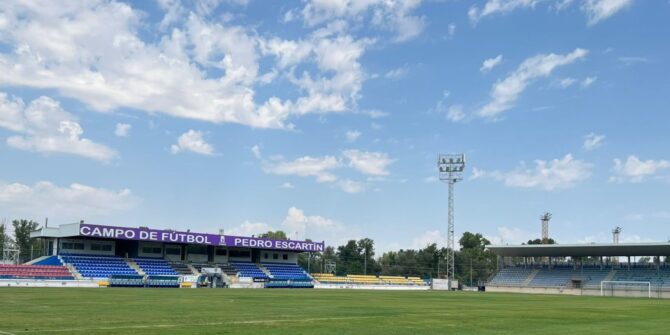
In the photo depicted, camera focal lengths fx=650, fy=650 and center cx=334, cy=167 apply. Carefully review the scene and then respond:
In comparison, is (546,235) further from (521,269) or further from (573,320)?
(573,320)

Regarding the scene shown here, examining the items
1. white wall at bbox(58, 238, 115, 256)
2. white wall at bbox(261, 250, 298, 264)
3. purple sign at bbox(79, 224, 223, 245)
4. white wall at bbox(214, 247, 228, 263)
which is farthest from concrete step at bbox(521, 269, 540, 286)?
white wall at bbox(58, 238, 115, 256)

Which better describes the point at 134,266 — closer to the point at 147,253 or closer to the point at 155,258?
the point at 147,253

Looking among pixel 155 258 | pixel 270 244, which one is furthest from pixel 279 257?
pixel 155 258

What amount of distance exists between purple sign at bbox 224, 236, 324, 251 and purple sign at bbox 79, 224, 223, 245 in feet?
6.92

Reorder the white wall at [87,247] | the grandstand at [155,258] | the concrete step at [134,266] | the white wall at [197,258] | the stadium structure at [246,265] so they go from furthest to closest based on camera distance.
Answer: the white wall at [197,258]
the white wall at [87,247]
the concrete step at [134,266]
the stadium structure at [246,265]
the grandstand at [155,258]

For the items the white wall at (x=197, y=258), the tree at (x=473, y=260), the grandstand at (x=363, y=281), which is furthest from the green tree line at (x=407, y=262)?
the white wall at (x=197, y=258)

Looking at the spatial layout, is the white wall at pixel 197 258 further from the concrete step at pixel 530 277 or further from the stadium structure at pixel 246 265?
the concrete step at pixel 530 277

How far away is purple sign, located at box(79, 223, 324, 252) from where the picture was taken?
8125cm

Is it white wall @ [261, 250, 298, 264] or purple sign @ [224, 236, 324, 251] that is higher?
purple sign @ [224, 236, 324, 251]

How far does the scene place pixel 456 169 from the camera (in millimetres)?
98000

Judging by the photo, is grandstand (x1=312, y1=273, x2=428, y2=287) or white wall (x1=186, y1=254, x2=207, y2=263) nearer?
white wall (x1=186, y1=254, x2=207, y2=263)

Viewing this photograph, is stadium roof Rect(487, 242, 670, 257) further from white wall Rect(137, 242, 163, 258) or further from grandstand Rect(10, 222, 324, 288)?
white wall Rect(137, 242, 163, 258)

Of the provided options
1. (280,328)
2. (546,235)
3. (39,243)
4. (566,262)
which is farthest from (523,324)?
(39,243)

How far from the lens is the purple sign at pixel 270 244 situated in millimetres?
94037
